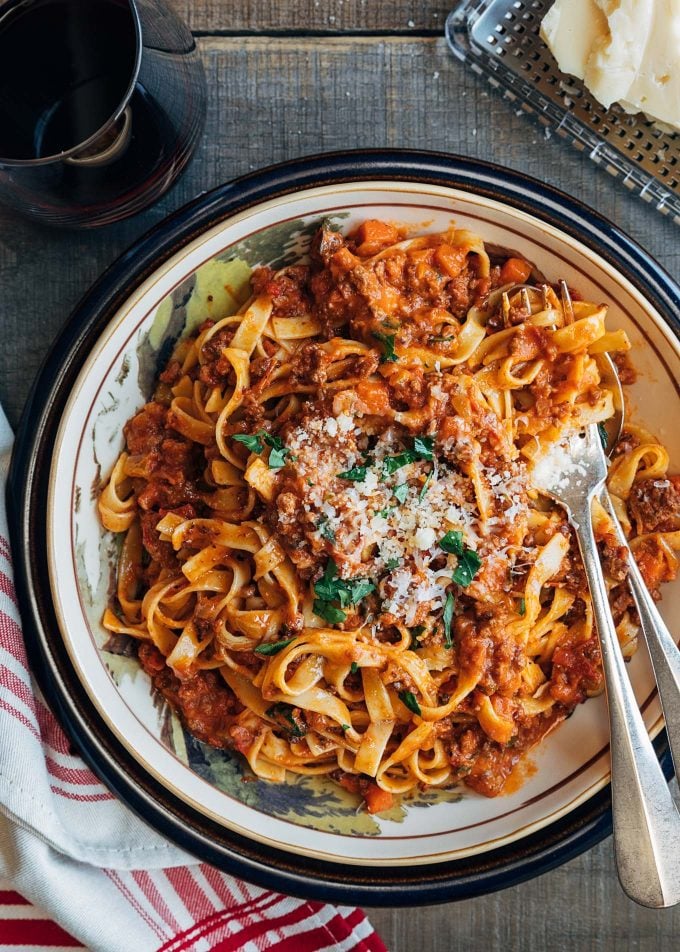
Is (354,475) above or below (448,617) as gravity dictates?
above

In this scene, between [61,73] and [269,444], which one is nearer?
[269,444]

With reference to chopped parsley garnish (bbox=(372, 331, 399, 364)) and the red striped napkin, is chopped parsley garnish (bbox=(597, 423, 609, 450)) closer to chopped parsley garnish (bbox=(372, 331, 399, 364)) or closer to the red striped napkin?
chopped parsley garnish (bbox=(372, 331, 399, 364))

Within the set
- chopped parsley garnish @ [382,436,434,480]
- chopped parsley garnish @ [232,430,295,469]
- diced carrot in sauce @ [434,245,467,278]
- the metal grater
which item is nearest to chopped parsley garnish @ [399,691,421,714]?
chopped parsley garnish @ [382,436,434,480]

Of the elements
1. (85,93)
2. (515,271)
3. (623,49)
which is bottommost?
(85,93)

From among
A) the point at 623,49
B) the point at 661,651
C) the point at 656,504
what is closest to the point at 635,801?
the point at 661,651

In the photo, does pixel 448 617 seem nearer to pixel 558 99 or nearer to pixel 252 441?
pixel 252 441

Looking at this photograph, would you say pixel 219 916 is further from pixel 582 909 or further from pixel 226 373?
pixel 226 373
